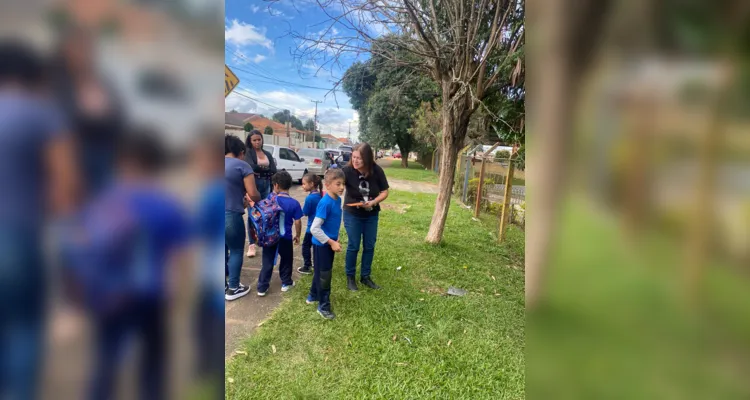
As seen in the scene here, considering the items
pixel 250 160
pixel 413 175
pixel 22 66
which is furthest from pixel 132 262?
pixel 413 175

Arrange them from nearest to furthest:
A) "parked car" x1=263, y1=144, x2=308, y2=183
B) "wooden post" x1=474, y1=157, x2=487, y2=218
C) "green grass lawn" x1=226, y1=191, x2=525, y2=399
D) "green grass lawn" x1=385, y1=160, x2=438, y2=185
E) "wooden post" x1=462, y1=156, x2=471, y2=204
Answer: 1. "green grass lawn" x1=226, y1=191, x2=525, y2=399
2. "wooden post" x1=474, y1=157, x2=487, y2=218
3. "wooden post" x1=462, y1=156, x2=471, y2=204
4. "parked car" x1=263, y1=144, x2=308, y2=183
5. "green grass lawn" x1=385, y1=160, x2=438, y2=185

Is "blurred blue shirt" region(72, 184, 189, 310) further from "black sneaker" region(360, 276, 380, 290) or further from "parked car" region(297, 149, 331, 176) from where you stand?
"parked car" region(297, 149, 331, 176)

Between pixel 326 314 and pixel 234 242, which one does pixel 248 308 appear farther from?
pixel 326 314

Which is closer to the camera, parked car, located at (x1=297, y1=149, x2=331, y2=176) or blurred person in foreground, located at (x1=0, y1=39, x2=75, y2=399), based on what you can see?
blurred person in foreground, located at (x1=0, y1=39, x2=75, y2=399)

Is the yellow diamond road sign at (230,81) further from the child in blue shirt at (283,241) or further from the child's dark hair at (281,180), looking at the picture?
the child's dark hair at (281,180)

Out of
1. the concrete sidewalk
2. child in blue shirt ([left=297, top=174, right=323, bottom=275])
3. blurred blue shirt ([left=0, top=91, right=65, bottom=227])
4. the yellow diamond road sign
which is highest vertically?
the yellow diamond road sign

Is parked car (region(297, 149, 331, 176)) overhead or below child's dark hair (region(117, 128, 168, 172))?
below

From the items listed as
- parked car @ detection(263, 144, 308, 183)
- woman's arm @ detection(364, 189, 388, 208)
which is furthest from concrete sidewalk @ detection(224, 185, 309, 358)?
parked car @ detection(263, 144, 308, 183)

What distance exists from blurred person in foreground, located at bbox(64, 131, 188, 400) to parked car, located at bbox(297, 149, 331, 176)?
13.2 m

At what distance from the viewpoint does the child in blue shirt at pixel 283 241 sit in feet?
11.0

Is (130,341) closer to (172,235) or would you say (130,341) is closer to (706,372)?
(172,235)

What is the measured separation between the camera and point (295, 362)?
2.41 metres

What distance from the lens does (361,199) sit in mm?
3473

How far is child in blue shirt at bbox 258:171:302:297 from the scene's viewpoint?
3348mm
